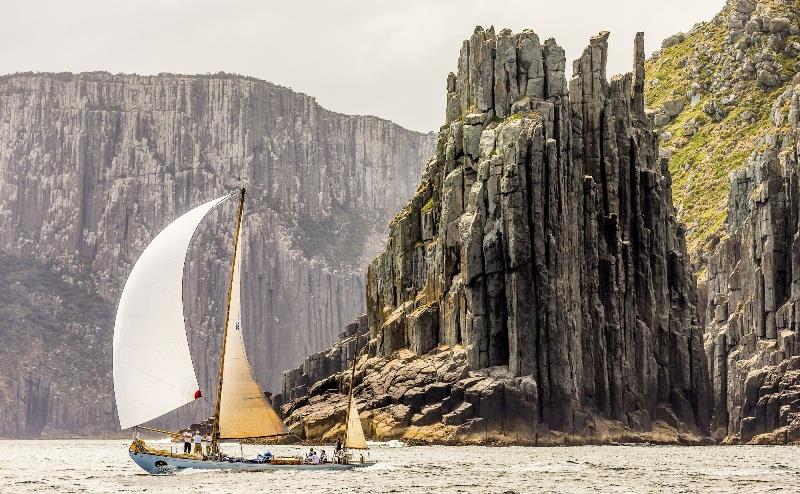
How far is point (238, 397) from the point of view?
358 feet

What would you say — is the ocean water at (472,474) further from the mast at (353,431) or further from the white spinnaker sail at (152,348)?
the white spinnaker sail at (152,348)

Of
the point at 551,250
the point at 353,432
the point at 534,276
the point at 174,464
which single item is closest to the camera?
the point at 174,464

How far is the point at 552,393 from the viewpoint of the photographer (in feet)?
536

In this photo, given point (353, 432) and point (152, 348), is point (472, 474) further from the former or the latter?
point (152, 348)

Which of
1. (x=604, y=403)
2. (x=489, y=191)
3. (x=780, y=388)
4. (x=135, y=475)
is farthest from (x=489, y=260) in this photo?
(x=135, y=475)

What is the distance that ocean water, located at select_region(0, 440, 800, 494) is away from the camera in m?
103

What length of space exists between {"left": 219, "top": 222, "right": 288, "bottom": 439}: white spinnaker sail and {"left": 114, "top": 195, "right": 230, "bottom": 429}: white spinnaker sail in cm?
629

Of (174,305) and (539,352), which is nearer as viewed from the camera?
(174,305)

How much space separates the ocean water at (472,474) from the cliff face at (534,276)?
11.4m

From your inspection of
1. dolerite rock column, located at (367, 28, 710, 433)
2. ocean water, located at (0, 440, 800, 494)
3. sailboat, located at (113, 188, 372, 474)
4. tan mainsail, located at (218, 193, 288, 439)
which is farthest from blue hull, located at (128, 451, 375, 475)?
dolerite rock column, located at (367, 28, 710, 433)

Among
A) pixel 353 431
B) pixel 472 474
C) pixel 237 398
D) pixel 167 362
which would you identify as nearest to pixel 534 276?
pixel 353 431

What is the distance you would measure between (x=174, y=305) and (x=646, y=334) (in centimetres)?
8758

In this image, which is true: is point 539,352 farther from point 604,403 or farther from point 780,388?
point 780,388

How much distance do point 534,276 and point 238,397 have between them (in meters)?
61.5
